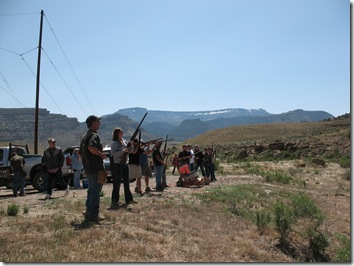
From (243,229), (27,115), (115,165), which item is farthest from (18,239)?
(27,115)

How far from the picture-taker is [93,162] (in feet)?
24.2

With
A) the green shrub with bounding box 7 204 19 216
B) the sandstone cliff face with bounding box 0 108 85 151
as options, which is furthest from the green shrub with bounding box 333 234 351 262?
the sandstone cliff face with bounding box 0 108 85 151

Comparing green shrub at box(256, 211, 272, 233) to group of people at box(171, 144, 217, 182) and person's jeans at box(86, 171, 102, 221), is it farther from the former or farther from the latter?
group of people at box(171, 144, 217, 182)

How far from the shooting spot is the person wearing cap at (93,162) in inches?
287

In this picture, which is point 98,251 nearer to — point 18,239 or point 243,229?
point 18,239

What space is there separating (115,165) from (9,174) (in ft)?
24.5

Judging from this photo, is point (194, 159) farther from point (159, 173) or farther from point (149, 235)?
point (149, 235)

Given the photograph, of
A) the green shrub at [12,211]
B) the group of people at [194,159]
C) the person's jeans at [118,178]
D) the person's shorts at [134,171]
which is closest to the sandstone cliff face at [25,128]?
the group of people at [194,159]

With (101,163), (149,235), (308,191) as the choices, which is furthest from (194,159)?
(149,235)

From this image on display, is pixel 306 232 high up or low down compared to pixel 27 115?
down

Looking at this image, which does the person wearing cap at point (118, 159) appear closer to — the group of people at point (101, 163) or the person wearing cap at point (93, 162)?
the group of people at point (101, 163)

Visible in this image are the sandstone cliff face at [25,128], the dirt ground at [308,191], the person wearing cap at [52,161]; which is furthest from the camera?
the sandstone cliff face at [25,128]

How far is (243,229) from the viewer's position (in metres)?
8.70

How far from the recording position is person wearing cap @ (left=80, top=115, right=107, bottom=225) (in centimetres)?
729
